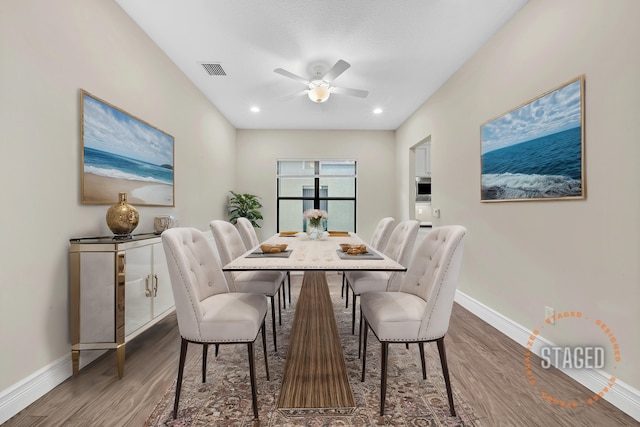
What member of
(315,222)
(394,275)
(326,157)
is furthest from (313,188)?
(394,275)

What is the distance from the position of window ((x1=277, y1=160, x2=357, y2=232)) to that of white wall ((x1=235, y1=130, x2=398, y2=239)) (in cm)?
15

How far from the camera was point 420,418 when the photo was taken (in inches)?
59.6

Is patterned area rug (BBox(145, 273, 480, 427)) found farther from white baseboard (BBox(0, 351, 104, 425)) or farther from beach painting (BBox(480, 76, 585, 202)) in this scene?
beach painting (BBox(480, 76, 585, 202))

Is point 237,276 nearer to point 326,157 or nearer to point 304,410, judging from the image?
point 304,410

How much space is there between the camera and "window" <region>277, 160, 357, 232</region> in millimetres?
5984

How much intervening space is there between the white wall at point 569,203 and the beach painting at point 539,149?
0.22 feet

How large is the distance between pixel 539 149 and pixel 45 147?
3.34 meters

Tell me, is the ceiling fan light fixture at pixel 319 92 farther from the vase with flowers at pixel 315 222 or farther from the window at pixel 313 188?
the window at pixel 313 188

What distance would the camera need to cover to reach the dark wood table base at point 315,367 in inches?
65.0

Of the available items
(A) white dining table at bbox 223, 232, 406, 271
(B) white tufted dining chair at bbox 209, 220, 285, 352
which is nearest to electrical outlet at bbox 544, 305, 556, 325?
(A) white dining table at bbox 223, 232, 406, 271

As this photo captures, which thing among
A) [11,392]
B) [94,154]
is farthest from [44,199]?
[11,392]

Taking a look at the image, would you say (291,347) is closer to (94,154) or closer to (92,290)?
(92,290)

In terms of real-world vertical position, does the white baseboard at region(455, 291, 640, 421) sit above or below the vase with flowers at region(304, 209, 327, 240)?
below

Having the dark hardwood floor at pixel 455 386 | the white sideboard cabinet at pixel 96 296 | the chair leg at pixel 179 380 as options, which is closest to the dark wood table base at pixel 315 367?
the chair leg at pixel 179 380
